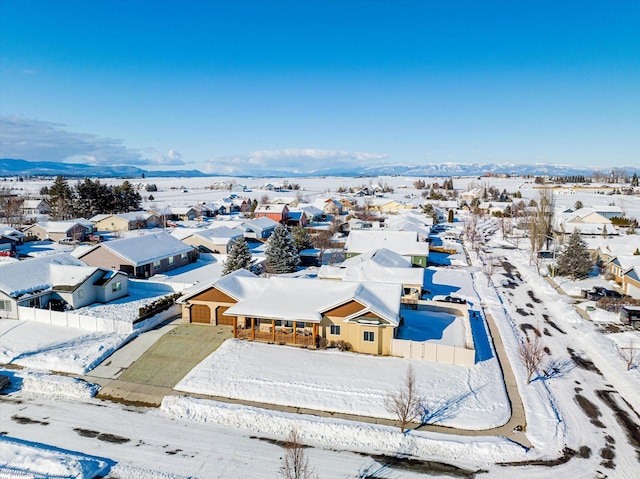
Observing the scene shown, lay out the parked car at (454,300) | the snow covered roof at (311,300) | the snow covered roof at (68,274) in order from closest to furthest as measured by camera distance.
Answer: the snow covered roof at (311,300), the snow covered roof at (68,274), the parked car at (454,300)

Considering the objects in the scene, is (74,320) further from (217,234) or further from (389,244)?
(389,244)

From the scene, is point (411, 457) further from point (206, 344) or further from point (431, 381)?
point (206, 344)

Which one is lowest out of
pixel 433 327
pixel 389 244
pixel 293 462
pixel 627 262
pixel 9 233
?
pixel 433 327

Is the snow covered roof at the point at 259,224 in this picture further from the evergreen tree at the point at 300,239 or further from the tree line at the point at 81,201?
the tree line at the point at 81,201

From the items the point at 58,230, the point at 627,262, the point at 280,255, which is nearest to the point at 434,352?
the point at 280,255

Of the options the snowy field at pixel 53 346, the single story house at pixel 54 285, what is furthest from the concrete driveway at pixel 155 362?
the single story house at pixel 54 285

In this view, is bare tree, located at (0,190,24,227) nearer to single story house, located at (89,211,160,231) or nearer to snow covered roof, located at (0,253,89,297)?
single story house, located at (89,211,160,231)
